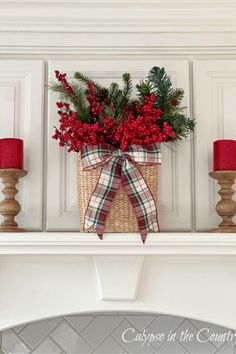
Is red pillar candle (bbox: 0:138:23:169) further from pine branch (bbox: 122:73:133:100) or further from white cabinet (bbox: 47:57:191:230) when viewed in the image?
pine branch (bbox: 122:73:133:100)

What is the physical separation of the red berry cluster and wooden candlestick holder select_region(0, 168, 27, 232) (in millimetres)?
155

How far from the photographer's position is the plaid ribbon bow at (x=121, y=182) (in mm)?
1424

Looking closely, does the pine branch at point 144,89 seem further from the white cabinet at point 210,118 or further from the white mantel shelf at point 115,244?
the white mantel shelf at point 115,244

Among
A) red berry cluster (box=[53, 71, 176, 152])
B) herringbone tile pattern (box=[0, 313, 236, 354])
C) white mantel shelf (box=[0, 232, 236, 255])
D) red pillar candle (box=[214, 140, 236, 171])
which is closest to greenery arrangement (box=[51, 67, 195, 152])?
red berry cluster (box=[53, 71, 176, 152])

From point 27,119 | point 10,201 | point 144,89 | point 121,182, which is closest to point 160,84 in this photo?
point 144,89

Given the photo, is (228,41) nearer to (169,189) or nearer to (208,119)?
(208,119)

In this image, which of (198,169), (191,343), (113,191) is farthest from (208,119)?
(191,343)

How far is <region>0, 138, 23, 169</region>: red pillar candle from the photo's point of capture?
59.7 inches

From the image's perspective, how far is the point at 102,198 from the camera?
1.42 meters

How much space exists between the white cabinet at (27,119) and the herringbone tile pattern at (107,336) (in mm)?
341

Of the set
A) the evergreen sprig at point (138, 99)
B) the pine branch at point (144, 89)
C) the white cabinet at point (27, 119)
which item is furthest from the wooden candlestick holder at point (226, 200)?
the white cabinet at point (27, 119)

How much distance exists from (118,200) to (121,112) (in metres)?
0.26

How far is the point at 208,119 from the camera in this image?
5.45 ft

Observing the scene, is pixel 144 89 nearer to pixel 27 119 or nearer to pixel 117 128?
pixel 117 128
